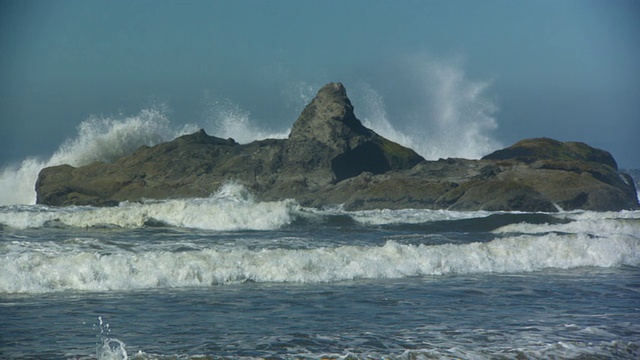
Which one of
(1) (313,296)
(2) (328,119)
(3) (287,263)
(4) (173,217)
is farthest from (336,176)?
(1) (313,296)

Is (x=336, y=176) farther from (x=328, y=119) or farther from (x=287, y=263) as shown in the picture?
(x=287, y=263)

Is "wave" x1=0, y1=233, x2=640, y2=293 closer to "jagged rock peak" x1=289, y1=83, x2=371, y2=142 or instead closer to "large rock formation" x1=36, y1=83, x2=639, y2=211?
"large rock formation" x1=36, y1=83, x2=639, y2=211

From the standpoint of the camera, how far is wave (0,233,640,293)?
1440 centimetres

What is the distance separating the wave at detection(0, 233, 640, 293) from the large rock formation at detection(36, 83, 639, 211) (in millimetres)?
10908

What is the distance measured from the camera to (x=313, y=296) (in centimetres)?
1360

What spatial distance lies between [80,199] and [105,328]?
77.4ft

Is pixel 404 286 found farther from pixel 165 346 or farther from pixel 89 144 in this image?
pixel 89 144

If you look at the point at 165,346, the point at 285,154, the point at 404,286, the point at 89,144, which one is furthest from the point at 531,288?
the point at 89,144

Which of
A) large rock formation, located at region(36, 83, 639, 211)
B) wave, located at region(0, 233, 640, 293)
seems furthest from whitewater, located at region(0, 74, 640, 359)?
large rock formation, located at region(36, 83, 639, 211)

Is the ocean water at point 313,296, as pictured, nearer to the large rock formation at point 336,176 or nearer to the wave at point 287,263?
the wave at point 287,263

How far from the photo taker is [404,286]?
586 inches

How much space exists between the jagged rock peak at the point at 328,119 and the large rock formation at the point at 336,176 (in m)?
0.04

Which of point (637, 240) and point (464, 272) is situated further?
point (637, 240)

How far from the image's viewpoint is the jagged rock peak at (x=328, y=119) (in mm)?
35250
